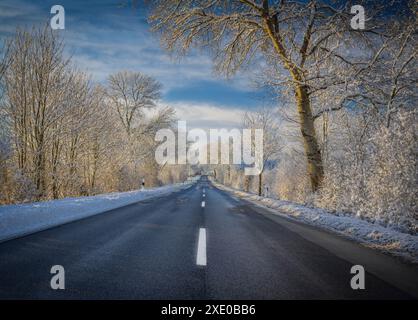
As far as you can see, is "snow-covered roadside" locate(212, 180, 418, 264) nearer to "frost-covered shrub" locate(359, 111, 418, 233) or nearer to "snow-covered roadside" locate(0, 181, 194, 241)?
"frost-covered shrub" locate(359, 111, 418, 233)

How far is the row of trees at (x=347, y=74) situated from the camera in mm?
7293

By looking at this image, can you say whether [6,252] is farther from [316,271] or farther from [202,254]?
[316,271]

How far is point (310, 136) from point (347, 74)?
325 cm

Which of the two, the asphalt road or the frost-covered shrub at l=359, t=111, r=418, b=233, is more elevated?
the frost-covered shrub at l=359, t=111, r=418, b=233

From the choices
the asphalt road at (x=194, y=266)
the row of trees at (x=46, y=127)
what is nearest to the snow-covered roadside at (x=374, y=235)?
the asphalt road at (x=194, y=266)

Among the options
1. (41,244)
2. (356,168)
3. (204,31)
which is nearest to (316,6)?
(204,31)

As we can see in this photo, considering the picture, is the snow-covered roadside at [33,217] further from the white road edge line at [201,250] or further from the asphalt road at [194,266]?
the white road edge line at [201,250]

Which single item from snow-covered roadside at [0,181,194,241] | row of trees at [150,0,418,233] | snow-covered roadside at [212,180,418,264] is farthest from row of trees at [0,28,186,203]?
snow-covered roadside at [212,180,418,264]

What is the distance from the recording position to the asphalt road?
9.63 feet

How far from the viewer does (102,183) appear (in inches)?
811

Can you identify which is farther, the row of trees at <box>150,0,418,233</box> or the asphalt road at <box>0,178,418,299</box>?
the row of trees at <box>150,0,418,233</box>

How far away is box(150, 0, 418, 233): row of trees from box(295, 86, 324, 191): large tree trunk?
0.04m

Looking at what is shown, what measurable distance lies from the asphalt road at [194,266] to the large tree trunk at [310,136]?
6117mm

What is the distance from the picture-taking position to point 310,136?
11.8 meters
